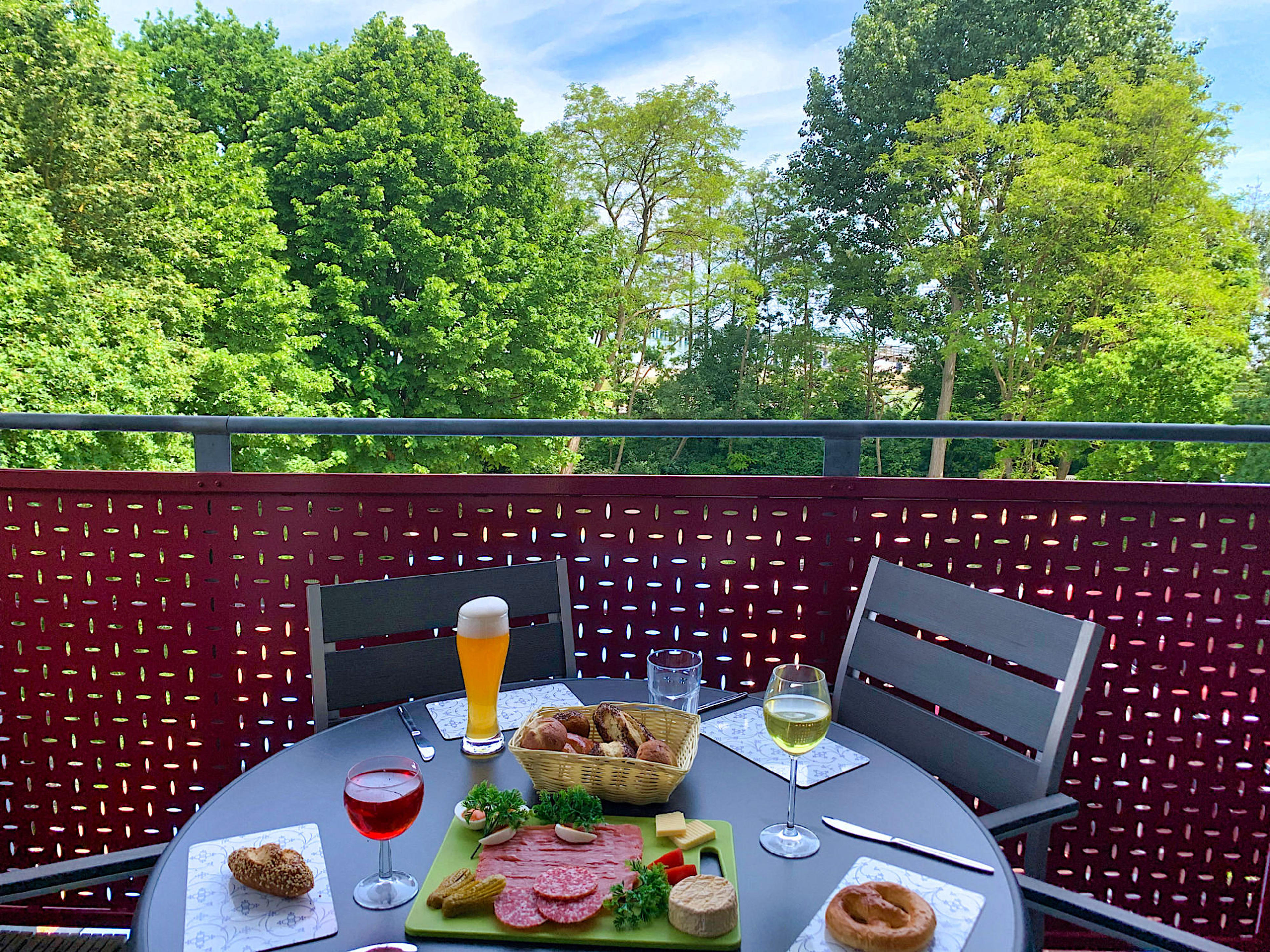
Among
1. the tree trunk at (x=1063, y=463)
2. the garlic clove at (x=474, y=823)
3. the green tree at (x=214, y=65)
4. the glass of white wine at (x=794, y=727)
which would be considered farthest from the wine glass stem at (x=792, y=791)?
the tree trunk at (x=1063, y=463)

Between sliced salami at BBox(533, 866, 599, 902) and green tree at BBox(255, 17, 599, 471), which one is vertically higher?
green tree at BBox(255, 17, 599, 471)

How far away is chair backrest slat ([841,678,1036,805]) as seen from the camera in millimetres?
1178

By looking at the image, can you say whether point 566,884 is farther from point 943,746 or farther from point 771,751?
point 943,746

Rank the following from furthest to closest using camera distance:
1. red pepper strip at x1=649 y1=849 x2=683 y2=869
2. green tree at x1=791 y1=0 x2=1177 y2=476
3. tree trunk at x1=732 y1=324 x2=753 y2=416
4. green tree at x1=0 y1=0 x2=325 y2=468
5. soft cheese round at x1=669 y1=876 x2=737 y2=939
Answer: tree trunk at x1=732 y1=324 x2=753 y2=416
green tree at x1=791 y1=0 x2=1177 y2=476
green tree at x1=0 y1=0 x2=325 y2=468
red pepper strip at x1=649 y1=849 x2=683 y2=869
soft cheese round at x1=669 y1=876 x2=737 y2=939

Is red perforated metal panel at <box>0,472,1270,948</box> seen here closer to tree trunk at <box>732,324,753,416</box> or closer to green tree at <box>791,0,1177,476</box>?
green tree at <box>791,0,1177,476</box>

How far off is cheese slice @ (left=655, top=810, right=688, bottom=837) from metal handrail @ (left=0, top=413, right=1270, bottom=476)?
2.71 ft

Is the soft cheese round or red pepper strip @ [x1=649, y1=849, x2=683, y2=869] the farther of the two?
red pepper strip @ [x1=649, y1=849, x2=683, y2=869]

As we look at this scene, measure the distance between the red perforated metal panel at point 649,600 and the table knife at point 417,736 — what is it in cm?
56

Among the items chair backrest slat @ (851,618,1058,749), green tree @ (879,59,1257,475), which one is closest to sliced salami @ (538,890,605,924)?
chair backrest slat @ (851,618,1058,749)

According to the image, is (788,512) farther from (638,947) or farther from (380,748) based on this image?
(638,947)

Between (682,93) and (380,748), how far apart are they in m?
19.7

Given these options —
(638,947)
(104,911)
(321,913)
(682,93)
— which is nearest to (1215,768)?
A: (638,947)

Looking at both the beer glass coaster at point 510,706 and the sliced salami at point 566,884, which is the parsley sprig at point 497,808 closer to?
the sliced salami at point 566,884

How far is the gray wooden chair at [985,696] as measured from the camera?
1.04 metres
